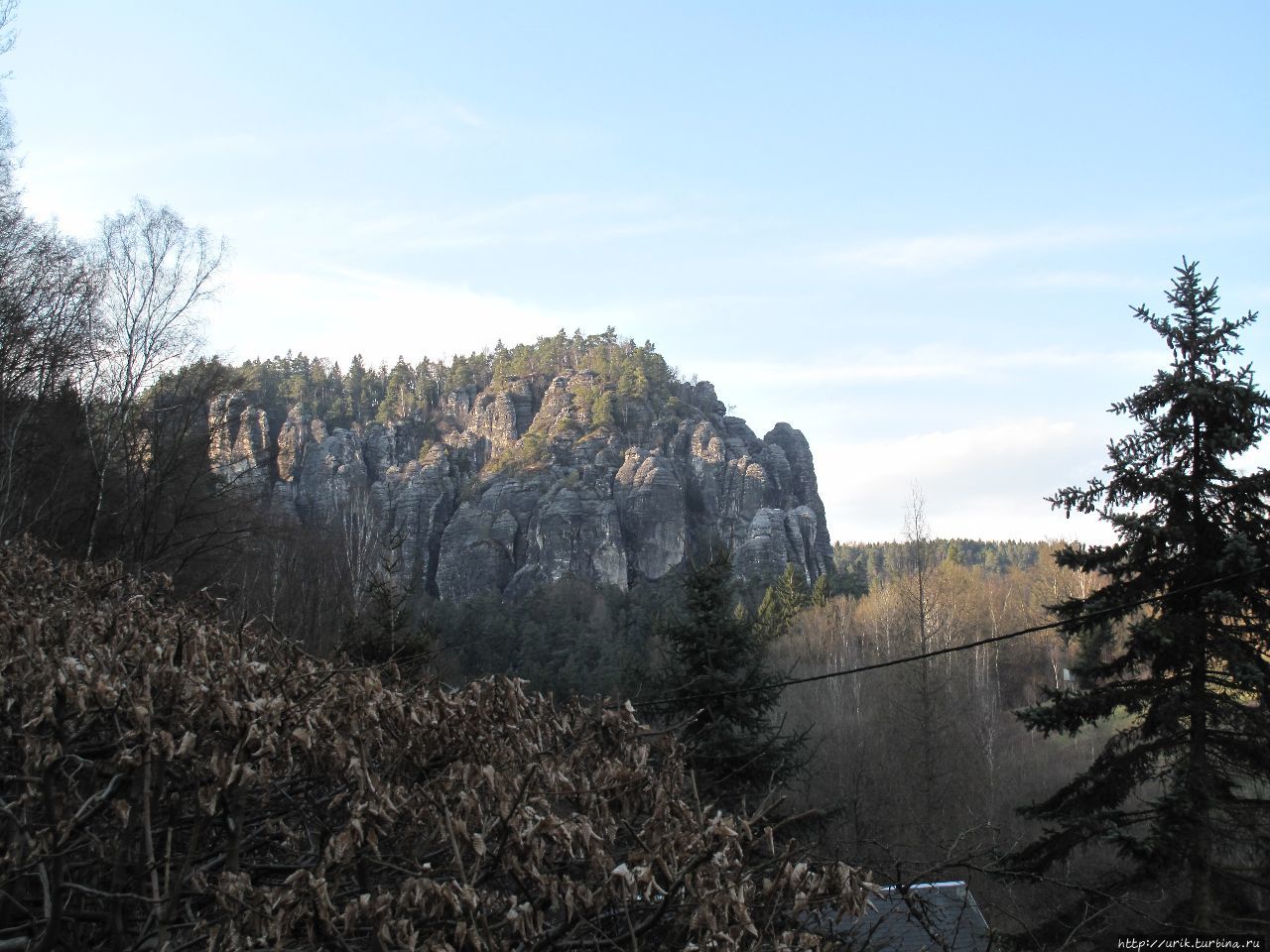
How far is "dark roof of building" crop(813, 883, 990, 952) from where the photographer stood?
174 inches

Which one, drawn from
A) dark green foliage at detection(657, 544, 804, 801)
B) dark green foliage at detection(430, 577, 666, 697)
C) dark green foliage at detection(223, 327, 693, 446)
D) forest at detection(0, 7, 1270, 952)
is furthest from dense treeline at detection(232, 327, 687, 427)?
dark green foliage at detection(657, 544, 804, 801)

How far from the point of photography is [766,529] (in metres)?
83.4

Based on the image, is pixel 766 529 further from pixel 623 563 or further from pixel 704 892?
pixel 704 892

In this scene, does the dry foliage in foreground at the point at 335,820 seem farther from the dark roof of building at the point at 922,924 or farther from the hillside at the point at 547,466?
the hillside at the point at 547,466

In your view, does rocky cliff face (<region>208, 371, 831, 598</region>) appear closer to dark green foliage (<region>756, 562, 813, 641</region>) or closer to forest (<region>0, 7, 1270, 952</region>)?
dark green foliage (<region>756, 562, 813, 641</region>)

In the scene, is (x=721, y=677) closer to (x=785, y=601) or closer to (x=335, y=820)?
(x=335, y=820)

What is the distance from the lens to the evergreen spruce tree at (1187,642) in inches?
460

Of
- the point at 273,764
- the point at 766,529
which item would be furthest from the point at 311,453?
the point at 273,764

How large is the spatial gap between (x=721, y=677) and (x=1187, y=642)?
18.9ft

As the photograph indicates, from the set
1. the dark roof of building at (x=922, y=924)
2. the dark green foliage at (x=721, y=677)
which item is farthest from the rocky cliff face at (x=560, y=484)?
the dark roof of building at (x=922, y=924)

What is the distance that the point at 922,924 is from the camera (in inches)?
170

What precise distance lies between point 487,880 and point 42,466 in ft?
62.5

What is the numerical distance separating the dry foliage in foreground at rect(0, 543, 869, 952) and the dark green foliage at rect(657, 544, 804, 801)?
984 centimetres

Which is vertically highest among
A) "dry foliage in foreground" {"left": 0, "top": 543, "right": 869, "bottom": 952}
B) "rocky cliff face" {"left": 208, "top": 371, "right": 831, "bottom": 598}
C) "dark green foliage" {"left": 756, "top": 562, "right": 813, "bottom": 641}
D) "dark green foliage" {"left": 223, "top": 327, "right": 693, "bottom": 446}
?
"dark green foliage" {"left": 223, "top": 327, "right": 693, "bottom": 446}
